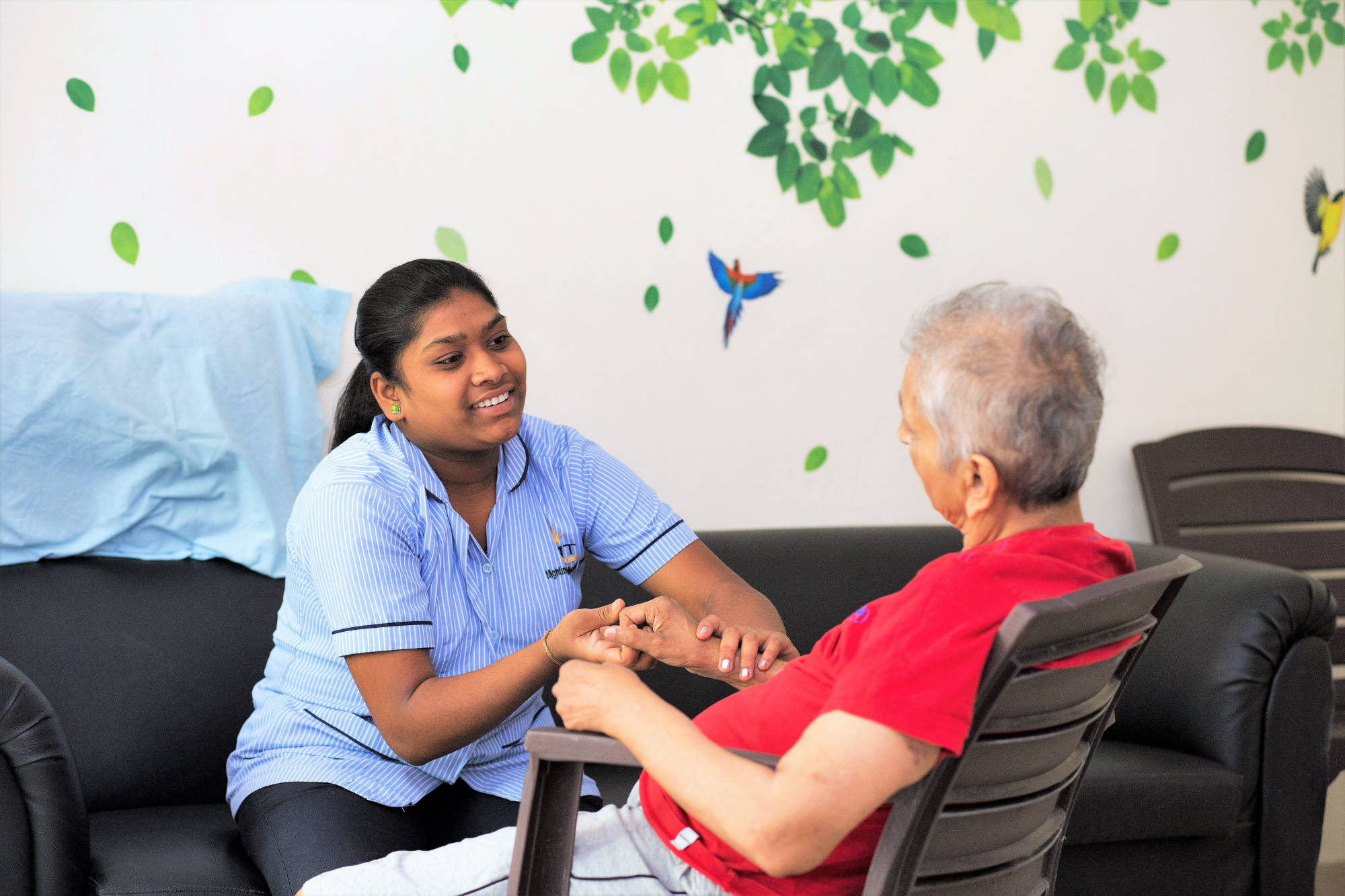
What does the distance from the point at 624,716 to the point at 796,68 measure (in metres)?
2.06

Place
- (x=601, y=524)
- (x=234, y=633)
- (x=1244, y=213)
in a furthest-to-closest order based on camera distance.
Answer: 1. (x=1244, y=213)
2. (x=234, y=633)
3. (x=601, y=524)

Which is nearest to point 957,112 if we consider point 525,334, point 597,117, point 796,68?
point 796,68

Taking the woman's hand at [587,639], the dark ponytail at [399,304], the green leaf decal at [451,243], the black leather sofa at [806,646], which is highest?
the green leaf decal at [451,243]

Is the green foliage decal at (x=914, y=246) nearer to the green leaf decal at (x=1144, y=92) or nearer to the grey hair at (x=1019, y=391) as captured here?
the green leaf decal at (x=1144, y=92)

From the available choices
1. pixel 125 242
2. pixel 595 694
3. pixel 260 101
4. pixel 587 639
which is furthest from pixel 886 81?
pixel 595 694

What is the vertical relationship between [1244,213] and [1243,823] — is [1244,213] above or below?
above

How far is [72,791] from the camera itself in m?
1.55

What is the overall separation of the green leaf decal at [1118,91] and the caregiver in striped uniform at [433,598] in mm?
1938

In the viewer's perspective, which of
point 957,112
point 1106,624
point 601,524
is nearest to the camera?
point 1106,624

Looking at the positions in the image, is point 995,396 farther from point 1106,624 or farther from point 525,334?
point 525,334

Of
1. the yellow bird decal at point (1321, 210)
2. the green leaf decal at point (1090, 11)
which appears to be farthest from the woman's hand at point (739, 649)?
the yellow bird decal at point (1321, 210)

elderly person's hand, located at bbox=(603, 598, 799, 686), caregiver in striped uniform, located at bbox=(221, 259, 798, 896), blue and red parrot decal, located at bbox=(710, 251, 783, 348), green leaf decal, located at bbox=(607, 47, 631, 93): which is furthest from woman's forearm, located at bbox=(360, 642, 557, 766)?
green leaf decal, located at bbox=(607, 47, 631, 93)

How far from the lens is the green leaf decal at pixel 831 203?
2.82m

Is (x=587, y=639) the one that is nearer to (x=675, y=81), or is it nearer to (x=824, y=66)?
(x=675, y=81)
